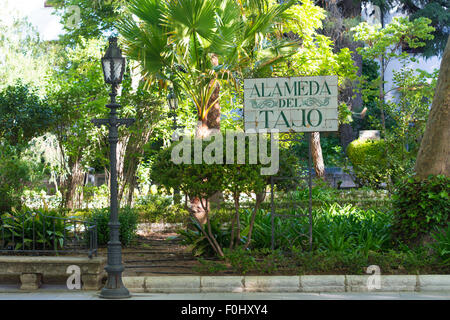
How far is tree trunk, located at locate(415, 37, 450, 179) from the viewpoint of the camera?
10.8m

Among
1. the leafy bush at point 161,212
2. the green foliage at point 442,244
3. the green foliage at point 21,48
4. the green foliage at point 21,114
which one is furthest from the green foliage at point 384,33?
the green foliage at point 21,48

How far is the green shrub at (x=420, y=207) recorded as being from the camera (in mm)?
10484

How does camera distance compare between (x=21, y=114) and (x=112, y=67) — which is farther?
(x=21, y=114)

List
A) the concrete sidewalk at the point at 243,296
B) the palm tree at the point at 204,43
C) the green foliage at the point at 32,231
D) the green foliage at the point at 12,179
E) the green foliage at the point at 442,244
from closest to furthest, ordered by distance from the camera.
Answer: the concrete sidewalk at the point at 243,296
the green foliage at the point at 442,244
the green foliage at the point at 32,231
the green foliage at the point at 12,179
the palm tree at the point at 204,43

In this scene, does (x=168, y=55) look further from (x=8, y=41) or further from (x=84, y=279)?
(x=8, y=41)

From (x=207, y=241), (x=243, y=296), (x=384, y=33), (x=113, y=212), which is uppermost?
(x=384, y=33)

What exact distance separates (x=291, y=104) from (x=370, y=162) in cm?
1061

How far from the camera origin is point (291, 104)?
35.1ft

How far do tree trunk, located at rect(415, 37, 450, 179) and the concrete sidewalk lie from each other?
2829 millimetres

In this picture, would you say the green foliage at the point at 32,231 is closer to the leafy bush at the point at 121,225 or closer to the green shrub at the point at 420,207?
the leafy bush at the point at 121,225

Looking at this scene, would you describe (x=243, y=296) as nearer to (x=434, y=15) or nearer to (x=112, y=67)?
(x=112, y=67)

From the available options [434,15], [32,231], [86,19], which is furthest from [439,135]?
[86,19]

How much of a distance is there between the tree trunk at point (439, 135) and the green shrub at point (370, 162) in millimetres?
8081

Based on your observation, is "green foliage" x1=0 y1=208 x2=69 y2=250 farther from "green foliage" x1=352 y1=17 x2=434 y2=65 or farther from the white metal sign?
"green foliage" x1=352 y1=17 x2=434 y2=65
